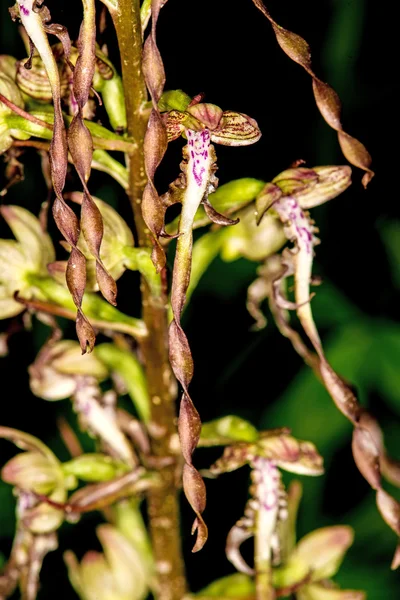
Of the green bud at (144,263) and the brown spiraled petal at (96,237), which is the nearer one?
the brown spiraled petal at (96,237)

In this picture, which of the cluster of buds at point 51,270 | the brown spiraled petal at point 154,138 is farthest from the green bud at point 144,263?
the brown spiraled petal at point 154,138

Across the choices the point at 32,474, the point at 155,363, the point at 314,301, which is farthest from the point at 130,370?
the point at 314,301

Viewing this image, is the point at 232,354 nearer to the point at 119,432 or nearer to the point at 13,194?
the point at 13,194

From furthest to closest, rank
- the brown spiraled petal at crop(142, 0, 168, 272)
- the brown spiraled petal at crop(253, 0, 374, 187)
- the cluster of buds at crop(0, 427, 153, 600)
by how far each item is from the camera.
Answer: the cluster of buds at crop(0, 427, 153, 600) → the brown spiraled petal at crop(253, 0, 374, 187) → the brown spiraled petal at crop(142, 0, 168, 272)

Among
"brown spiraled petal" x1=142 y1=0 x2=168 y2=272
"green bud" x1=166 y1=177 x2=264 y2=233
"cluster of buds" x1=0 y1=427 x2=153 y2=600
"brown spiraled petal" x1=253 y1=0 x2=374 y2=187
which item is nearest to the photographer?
"brown spiraled petal" x1=142 y1=0 x2=168 y2=272

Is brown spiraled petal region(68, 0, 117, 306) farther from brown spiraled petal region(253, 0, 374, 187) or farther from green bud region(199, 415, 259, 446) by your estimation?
green bud region(199, 415, 259, 446)

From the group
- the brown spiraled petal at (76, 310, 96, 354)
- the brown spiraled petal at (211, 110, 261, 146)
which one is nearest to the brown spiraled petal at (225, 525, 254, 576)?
the brown spiraled petal at (76, 310, 96, 354)

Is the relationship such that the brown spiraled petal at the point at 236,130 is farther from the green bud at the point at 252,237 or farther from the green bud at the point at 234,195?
the green bud at the point at 252,237

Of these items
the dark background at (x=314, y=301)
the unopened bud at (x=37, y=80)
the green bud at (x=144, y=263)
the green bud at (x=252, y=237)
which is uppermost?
the unopened bud at (x=37, y=80)

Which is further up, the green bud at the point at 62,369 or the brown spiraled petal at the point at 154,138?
the brown spiraled petal at the point at 154,138
